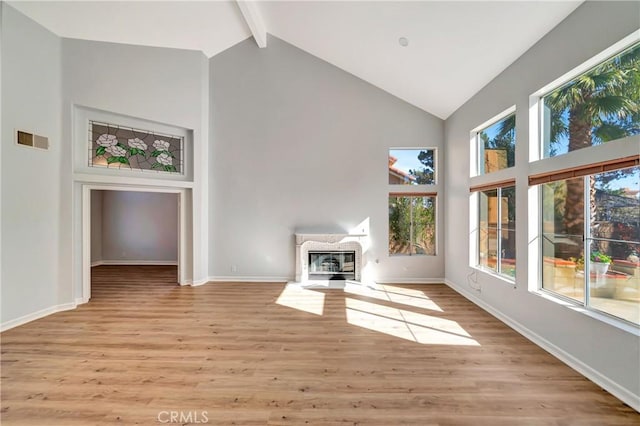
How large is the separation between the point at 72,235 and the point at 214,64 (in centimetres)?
425

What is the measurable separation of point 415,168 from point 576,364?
410cm

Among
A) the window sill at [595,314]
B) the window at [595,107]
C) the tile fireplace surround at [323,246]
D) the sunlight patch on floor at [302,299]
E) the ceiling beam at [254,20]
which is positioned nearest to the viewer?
the window sill at [595,314]

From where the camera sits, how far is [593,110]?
259 cm

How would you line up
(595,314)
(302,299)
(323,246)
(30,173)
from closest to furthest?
(595,314) → (30,173) → (302,299) → (323,246)

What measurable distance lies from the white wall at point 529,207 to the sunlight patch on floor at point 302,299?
8.56 ft

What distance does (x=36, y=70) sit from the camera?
3.85 m

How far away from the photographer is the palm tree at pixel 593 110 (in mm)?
2262

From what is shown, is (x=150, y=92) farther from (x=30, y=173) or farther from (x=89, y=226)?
(x=89, y=226)

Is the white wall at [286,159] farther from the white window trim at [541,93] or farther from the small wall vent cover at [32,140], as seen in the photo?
the white window trim at [541,93]

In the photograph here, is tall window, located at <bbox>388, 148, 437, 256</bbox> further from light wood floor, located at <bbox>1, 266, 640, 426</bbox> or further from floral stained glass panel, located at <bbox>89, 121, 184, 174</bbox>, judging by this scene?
floral stained glass panel, located at <bbox>89, 121, 184, 174</bbox>

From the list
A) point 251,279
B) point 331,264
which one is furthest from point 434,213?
point 251,279

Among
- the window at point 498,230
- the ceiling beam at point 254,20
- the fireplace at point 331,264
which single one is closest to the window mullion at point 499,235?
the window at point 498,230

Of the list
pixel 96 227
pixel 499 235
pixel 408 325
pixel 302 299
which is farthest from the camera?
pixel 96 227

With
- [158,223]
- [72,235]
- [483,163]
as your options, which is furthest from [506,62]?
[158,223]
